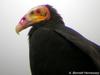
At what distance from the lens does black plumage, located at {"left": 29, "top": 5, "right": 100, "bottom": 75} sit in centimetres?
162

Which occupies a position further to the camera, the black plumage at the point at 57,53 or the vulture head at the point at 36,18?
the vulture head at the point at 36,18

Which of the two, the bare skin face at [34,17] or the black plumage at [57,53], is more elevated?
the bare skin face at [34,17]

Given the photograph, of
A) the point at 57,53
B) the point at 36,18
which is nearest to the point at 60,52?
the point at 57,53

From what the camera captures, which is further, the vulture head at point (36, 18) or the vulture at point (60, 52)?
the vulture head at point (36, 18)

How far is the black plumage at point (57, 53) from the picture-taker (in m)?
1.62

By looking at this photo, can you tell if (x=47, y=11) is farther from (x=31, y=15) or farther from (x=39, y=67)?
(x=39, y=67)

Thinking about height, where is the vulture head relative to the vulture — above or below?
above

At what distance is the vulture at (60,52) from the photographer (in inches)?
63.3

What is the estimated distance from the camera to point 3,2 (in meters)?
2.54

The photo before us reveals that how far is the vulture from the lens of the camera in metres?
1.61

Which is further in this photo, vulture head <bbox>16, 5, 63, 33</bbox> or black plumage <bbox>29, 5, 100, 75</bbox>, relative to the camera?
vulture head <bbox>16, 5, 63, 33</bbox>

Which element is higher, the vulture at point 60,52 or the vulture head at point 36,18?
the vulture head at point 36,18

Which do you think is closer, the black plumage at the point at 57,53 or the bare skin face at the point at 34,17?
the black plumage at the point at 57,53

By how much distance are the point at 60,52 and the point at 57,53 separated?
0.02 meters
